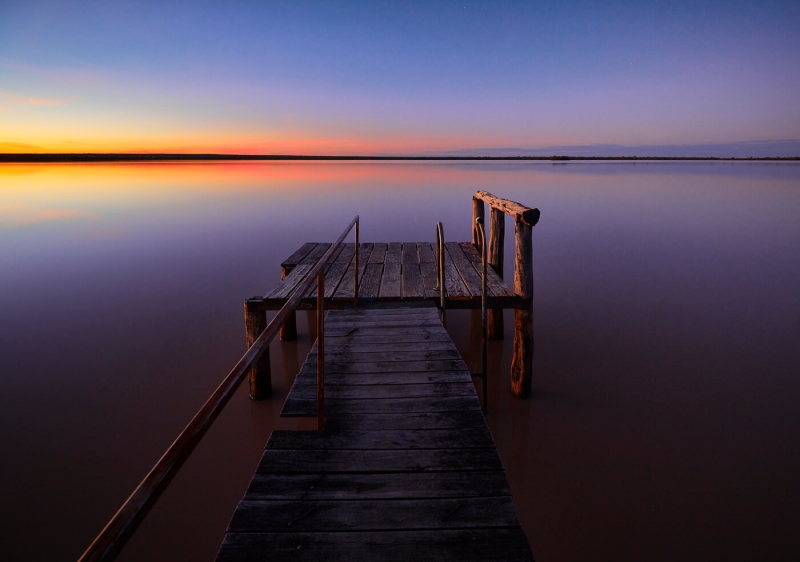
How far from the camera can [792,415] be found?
4582 mm

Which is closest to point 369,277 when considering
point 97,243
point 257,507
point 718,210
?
point 257,507

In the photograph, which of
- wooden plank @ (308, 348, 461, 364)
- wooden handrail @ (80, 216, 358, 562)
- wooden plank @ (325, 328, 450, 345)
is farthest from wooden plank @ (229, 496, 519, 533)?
wooden plank @ (325, 328, 450, 345)

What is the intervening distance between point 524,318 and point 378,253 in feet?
11.1

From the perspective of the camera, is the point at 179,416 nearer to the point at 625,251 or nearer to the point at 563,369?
the point at 563,369

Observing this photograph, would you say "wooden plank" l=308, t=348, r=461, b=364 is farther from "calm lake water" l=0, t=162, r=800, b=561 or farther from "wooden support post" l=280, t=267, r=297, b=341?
"wooden support post" l=280, t=267, r=297, b=341

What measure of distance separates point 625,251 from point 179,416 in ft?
40.8

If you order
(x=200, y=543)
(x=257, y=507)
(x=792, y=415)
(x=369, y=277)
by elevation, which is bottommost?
(x=200, y=543)

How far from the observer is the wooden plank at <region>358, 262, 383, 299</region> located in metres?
5.42

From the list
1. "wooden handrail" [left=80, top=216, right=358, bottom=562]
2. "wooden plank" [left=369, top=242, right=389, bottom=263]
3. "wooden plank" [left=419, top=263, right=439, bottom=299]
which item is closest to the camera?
"wooden handrail" [left=80, top=216, right=358, bottom=562]

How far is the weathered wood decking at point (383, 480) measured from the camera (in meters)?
1.88

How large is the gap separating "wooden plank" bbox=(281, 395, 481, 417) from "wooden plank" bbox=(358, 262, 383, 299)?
2325 mm

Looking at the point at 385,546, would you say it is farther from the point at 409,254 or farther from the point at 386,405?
the point at 409,254

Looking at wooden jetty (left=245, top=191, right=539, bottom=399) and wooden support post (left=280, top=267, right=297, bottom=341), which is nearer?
wooden jetty (left=245, top=191, right=539, bottom=399)

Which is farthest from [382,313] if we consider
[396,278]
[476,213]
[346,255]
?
[476,213]
